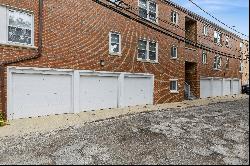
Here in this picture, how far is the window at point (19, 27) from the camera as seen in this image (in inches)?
579

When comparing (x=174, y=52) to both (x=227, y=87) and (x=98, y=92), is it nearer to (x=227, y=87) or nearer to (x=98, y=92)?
(x=98, y=92)

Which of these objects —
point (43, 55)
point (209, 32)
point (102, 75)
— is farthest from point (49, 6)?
point (209, 32)

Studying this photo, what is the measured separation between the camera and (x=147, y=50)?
23188mm

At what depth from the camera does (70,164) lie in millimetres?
7801

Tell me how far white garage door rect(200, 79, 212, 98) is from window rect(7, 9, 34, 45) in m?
22.0

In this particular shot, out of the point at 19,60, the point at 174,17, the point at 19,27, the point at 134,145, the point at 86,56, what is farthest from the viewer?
the point at 174,17

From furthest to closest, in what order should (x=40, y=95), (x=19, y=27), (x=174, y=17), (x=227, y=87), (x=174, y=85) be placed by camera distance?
(x=227, y=87)
(x=174, y=17)
(x=174, y=85)
(x=40, y=95)
(x=19, y=27)

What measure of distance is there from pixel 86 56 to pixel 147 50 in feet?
22.2

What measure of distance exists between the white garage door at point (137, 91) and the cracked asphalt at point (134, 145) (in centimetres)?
913

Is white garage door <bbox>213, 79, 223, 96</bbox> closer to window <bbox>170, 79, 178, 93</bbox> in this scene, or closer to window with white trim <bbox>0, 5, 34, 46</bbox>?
window <bbox>170, 79, 178, 93</bbox>

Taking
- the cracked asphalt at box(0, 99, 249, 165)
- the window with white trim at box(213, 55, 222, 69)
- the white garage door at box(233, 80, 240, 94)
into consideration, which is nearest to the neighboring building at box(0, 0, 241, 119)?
the cracked asphalt at box(0, 99, 249, 165)

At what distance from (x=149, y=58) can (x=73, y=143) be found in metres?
14.9

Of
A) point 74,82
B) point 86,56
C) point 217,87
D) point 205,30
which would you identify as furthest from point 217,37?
point 74,82

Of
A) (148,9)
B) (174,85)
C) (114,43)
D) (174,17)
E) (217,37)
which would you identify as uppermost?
(174,17)
